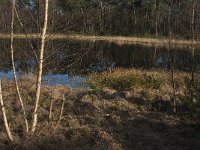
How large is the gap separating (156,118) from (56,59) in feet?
11.0

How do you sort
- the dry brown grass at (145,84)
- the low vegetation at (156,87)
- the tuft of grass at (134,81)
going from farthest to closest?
1. the tuft of grass at (134,81)
2. the dry brown grass at (145,84)
3. the low vegetation at (156,87)

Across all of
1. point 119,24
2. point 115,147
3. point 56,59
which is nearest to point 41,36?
point 56,59

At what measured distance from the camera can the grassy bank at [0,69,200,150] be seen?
29.9 feet

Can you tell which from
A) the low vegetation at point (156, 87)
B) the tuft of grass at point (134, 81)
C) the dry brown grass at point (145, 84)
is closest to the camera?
the low vegetation at point (156, 87)

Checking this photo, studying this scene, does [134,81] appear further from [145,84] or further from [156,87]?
[156,87]

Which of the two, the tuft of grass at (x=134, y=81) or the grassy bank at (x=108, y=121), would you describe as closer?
the grassy bank at (x=108, y=121)

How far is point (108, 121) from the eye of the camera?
11086 mm

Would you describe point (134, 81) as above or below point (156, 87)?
above

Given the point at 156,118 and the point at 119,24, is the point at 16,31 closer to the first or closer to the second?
the point at 156,118

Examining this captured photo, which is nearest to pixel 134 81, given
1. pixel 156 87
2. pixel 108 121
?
pixel 156 87

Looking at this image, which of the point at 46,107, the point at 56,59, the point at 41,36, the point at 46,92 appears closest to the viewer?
the point at 41,36

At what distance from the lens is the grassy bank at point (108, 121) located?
29.9ft

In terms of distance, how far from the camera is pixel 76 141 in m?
9.15

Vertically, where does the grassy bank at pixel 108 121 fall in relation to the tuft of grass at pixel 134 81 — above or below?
below
